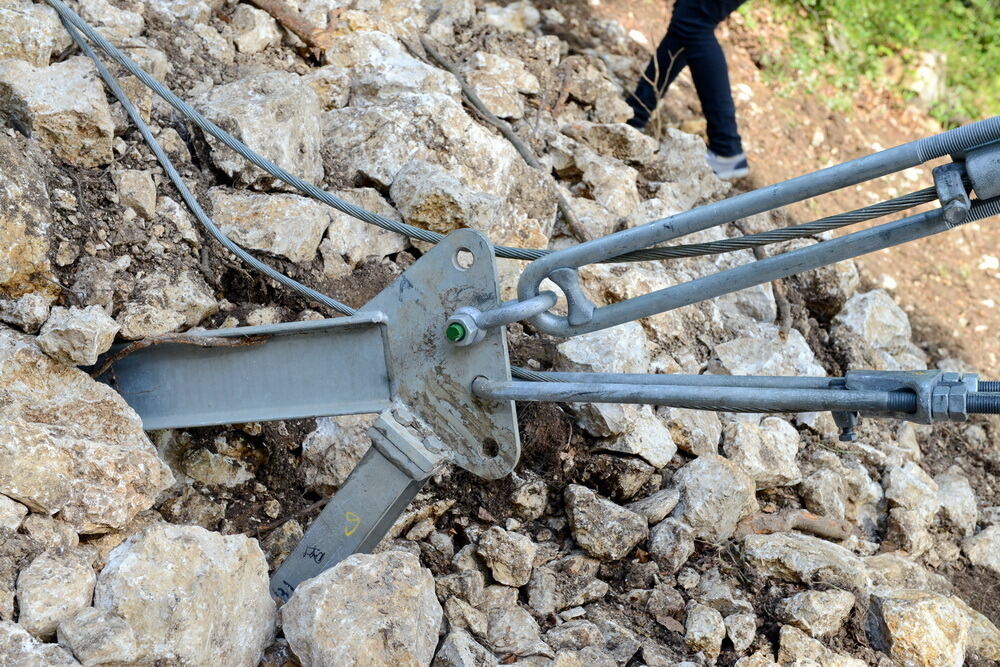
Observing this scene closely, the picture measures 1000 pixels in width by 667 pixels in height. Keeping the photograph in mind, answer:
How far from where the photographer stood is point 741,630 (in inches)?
95.2

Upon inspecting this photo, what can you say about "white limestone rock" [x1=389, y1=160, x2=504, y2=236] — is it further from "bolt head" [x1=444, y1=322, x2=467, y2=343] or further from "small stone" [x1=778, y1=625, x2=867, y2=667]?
"small stone" [x1=778, y1=625, x2=867, y2=667]

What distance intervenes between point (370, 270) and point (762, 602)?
1487mm

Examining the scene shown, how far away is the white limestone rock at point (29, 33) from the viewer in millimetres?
2783

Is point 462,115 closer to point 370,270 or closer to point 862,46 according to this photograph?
point 370,270

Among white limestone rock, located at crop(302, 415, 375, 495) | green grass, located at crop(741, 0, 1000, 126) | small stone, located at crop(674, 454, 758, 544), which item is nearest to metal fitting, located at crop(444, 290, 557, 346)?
white limestone rock, located at crop(302, 415, 375, 495)

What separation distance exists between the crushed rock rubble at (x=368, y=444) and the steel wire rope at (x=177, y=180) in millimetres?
45

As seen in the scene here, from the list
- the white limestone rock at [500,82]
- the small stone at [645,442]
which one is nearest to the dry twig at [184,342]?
the small stone at [645,442]

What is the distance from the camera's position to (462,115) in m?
3.54

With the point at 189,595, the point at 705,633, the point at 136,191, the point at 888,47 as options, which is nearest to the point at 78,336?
the point at 136,191

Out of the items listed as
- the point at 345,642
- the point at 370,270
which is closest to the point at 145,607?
the point at 345,642

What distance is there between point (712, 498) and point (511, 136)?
1.66 meters

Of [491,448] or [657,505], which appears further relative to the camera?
[657,505]

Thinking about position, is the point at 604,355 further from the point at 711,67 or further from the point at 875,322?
the point at 711,67

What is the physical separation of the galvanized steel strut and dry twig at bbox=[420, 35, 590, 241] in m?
1.11
